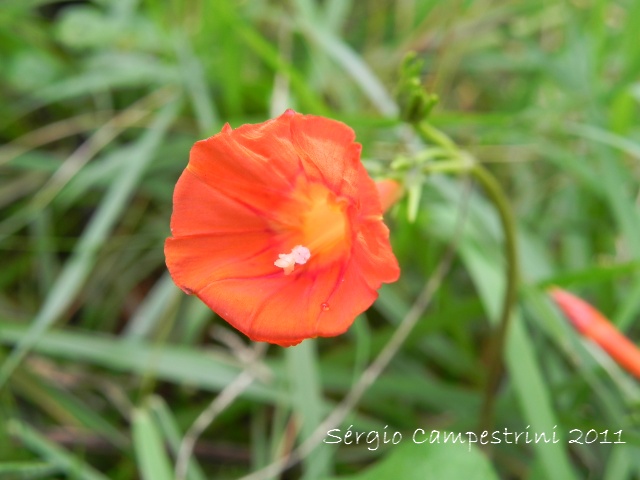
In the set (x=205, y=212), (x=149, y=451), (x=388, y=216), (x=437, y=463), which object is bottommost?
(x=149, y=451)

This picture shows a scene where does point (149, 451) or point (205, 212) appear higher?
point (205, 212)

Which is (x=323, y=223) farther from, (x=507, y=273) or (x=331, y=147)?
(x=507, y=273)

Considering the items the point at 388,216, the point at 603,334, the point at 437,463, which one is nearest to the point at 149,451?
the point at 437,463

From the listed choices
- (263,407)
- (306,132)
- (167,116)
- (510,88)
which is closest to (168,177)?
(167,116)

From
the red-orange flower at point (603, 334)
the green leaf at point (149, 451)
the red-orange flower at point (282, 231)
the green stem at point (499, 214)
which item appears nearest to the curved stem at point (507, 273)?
the green stem at point (499, 214)

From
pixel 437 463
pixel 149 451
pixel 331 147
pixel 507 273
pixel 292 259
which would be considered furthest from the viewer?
pixel 149 451

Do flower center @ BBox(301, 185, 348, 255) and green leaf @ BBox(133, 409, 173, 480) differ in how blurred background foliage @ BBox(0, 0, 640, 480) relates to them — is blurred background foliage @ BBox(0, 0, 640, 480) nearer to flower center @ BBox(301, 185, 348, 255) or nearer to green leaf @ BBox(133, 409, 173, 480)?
green leaf @ BBox(133, 409, 173, 480)

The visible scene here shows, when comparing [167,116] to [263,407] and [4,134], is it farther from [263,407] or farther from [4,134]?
[263,407]
